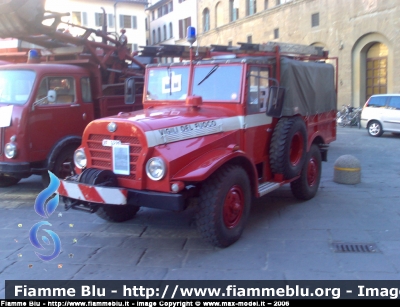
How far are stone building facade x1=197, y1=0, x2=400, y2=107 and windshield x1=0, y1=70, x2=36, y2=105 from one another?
2050cm

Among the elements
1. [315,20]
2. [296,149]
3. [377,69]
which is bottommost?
[296,149]

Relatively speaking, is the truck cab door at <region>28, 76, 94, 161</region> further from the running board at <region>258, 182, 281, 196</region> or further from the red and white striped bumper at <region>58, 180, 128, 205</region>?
the running board at <region>258, 182, 281, 196</region>

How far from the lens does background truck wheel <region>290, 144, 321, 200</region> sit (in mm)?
7430

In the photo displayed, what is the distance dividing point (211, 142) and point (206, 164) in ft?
1.69

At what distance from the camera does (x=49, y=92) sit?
7.69 metres

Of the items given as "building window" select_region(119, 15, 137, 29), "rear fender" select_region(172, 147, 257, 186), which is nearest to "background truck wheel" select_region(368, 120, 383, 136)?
"rear fender" select_region(172, 147, 257, 186)

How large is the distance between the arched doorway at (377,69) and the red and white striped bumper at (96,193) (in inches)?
905

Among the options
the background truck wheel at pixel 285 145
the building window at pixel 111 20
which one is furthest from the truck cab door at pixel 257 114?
the building window at pixel 111 20

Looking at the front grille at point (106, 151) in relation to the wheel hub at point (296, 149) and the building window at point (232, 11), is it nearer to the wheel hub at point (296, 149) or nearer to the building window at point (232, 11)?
the wheel hub at point (296, 149)

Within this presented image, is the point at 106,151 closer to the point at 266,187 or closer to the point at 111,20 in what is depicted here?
the point at 266,187

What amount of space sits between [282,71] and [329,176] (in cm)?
383

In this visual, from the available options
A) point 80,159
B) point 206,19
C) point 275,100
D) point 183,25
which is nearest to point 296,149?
point 275,100

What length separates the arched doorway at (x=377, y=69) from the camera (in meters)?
24.9

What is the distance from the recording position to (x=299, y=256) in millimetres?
5203
